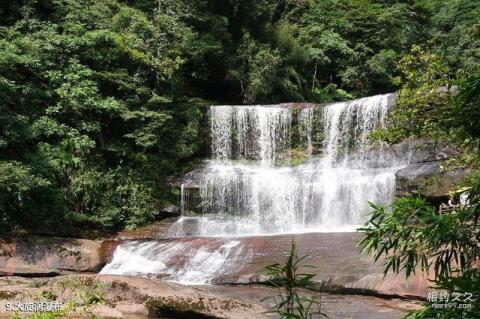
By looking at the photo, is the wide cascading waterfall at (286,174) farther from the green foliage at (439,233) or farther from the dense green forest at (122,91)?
the green foliage at (439,233)

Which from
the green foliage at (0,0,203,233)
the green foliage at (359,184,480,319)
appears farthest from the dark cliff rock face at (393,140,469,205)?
the green foliage at (359,184,480,319)

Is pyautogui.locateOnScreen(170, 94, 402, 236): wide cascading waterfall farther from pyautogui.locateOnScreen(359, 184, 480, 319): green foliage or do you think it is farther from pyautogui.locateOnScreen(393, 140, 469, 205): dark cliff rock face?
pyautogui.locateOnScreen(359, 184, 480, 319): green foliage

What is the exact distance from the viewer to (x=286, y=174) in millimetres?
16641

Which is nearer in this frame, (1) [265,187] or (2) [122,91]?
(1) [265,187]

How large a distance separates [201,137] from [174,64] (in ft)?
9.96

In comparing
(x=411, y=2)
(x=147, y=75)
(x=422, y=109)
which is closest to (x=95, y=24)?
(x=147, y=75)

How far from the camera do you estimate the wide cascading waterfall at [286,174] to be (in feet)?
49.7

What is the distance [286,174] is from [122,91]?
652 cm

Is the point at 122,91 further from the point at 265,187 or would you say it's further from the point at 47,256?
the point at 47,256

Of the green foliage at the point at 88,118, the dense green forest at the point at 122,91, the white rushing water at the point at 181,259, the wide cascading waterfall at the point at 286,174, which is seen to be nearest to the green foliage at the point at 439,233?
the dense green forest at the point at 122,91

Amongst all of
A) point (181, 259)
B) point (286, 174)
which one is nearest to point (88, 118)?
point (181, 259)

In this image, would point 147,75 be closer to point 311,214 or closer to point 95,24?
point 95,24

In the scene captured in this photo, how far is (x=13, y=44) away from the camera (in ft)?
45.1

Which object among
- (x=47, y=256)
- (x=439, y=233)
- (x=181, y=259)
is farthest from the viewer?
(x=47, y=256)
